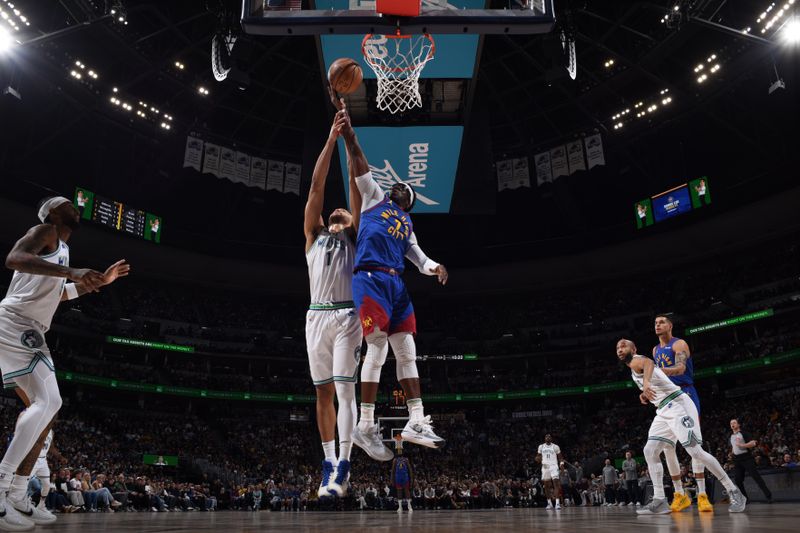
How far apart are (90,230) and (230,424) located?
11898 mm

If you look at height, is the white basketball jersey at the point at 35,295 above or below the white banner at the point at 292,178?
below

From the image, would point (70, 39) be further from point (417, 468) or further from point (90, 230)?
point (417, 468)

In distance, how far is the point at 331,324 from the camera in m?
4.95

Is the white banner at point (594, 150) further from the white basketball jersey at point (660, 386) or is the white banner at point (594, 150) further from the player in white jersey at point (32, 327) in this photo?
the player in white jersey at point (32, 327)

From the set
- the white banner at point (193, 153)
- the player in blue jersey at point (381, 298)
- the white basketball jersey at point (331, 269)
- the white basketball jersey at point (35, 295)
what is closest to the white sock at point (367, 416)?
the player in blue jersey at point (381, 298)

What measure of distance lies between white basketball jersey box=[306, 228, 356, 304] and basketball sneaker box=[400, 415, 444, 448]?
1.15 metres

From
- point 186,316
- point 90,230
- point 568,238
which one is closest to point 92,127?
point 90,230

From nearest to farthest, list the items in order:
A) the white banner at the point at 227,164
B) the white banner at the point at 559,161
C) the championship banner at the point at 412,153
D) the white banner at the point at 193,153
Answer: the championship banner at the point at 412,153 < the white banner at the point at 193,153 < the white banner at the point at 227,164 < the white banner at the point at 559,161

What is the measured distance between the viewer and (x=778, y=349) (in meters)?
26.0

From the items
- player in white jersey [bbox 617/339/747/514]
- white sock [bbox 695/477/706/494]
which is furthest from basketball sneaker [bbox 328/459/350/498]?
white sock [bbox 695/477/706/494]

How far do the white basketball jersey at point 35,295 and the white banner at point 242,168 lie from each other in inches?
873

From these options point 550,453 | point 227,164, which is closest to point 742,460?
point 550,453

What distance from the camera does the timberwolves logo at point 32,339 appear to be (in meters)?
4.65

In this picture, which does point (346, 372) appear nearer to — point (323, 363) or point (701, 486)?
point (323, 363)
